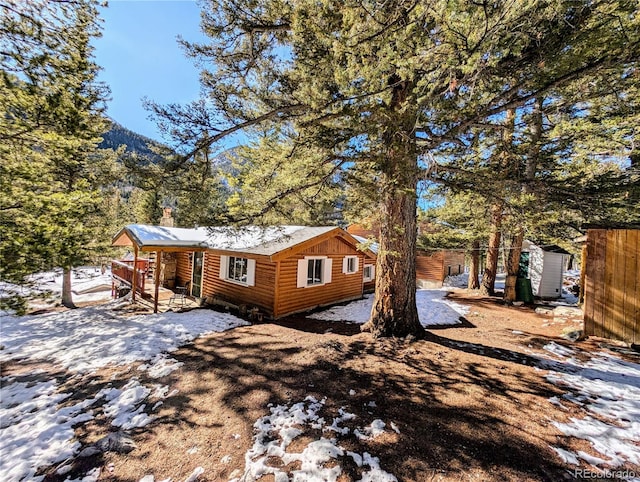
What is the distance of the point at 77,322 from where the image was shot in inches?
324

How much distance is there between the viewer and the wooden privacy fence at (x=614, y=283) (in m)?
5.04

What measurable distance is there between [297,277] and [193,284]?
6256 millimetres

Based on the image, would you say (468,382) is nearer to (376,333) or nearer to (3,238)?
(376,333)

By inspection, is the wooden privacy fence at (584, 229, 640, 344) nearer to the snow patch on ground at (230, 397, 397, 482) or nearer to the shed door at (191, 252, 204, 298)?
the snow patch on ground at (230, 397, 397, 482)

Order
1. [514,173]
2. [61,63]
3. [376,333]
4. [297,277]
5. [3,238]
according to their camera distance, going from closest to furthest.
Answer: [3,238] → [61,63] → [514,173] → [376,333] → [297,277]

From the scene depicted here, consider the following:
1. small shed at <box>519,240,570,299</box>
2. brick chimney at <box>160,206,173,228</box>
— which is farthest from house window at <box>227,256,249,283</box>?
small shed at <box>519,240,570,299</box>

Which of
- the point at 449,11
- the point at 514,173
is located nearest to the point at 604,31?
the point at 449,11

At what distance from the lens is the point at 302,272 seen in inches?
385

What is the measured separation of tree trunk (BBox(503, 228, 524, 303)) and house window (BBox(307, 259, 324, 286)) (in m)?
7.43

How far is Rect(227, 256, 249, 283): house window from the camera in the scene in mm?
10158

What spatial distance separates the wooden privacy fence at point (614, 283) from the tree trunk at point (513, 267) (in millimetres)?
4254

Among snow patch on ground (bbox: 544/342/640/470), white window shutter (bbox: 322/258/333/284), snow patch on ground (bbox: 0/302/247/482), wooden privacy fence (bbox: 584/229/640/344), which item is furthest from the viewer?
white window shutter (bbox: 322/258/333/284)

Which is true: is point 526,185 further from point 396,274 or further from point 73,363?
point 73,363

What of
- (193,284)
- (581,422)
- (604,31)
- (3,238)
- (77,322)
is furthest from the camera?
(193,284)
